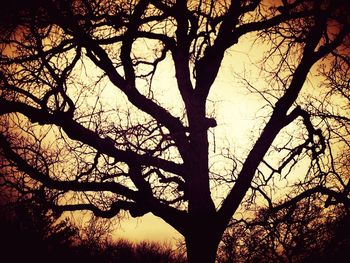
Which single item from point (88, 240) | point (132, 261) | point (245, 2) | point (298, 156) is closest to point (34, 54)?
point (245, 2)

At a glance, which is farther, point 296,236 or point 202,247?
point 296,236

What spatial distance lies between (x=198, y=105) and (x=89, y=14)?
2465 millimetres

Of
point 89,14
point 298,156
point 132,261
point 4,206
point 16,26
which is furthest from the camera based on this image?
point 132,261

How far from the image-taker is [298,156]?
574cm

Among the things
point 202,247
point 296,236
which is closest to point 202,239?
point 202,247

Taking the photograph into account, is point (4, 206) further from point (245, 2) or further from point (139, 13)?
point (245, 2)

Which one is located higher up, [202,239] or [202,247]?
[202,239]

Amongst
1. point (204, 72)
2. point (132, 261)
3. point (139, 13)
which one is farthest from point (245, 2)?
point (132, 261)

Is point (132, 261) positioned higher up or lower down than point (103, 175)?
higher up

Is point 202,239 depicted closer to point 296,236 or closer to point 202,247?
point 202,247

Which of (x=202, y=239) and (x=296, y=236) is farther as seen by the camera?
(x=296, y=236)

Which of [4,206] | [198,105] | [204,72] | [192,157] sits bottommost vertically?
[4,206]

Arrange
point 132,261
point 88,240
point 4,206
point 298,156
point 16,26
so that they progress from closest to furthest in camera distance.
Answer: point 16,26
point 4,206
point 298,156
point 88,240
point 132,261

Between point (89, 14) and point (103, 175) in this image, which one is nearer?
point (89, 14)
